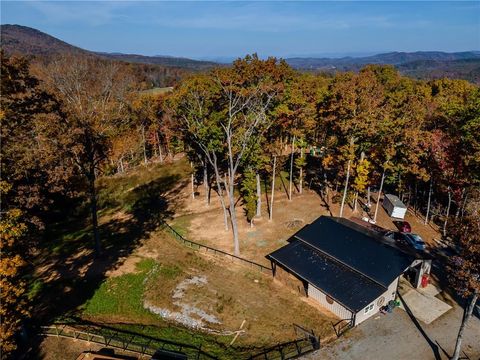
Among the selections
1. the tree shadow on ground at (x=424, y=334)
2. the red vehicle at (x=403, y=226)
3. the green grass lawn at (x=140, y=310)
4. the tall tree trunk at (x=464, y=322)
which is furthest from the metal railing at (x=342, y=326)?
the red vehicle at (x=403, y=226)

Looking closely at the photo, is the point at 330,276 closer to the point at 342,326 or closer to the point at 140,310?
the point at 342,326

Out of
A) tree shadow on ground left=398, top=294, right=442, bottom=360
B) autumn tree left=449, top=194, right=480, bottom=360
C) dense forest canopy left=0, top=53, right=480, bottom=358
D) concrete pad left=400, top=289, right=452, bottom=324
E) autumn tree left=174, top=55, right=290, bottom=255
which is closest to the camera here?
autumn tree left=449, top=194, right=480, bottom=360

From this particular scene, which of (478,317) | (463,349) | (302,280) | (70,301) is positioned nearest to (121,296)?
(70,301)

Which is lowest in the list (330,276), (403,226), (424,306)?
(424,306)

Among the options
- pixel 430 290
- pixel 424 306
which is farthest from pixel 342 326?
pixel 430 290

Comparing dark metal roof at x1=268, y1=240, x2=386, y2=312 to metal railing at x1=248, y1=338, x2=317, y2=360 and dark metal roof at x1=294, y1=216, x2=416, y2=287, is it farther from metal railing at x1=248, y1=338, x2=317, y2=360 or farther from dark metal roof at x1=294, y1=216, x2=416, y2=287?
metal railing at x1=248, y1=338, x2=317, y2=360

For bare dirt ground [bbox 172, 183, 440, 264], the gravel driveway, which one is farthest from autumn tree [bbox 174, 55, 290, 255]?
the gravel driveway

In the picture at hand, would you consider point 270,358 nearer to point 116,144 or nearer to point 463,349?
point 463,349
